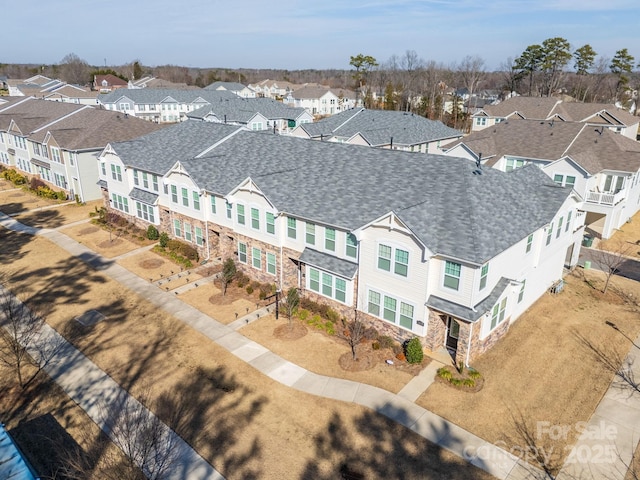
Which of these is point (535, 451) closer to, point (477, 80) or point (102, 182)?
point (102, 182)

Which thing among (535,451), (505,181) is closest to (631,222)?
(505,181)

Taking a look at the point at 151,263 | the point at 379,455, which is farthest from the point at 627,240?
the point at 151,263

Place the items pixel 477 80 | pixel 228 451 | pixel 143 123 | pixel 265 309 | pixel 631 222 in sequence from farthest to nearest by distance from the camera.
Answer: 1. pixel 477 80
2. pixel 143 123
3. pixel 631 222
4. pixel 265 309
5. pixel 228 451

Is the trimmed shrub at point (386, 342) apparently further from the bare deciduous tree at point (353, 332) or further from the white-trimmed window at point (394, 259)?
the white-trimmed window at point (394, 259)

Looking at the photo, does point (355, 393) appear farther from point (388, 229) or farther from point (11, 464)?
point (11, 464)

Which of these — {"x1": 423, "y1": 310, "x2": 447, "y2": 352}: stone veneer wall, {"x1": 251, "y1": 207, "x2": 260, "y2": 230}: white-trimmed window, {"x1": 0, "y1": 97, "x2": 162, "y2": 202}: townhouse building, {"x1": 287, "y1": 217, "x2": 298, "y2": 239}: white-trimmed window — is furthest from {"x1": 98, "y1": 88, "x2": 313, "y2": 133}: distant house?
{"x1": 423, "y1": 310, "x2": 447, "y2": 352}: stone veneer wall

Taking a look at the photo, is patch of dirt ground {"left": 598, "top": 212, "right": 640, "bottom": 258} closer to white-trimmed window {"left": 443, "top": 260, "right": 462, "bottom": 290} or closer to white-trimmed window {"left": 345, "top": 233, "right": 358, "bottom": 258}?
white-trimmed window {"left": 443, "top": 260, "right": 462, "bottom": 290}

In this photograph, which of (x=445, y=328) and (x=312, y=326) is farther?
(x=312, y=326)
